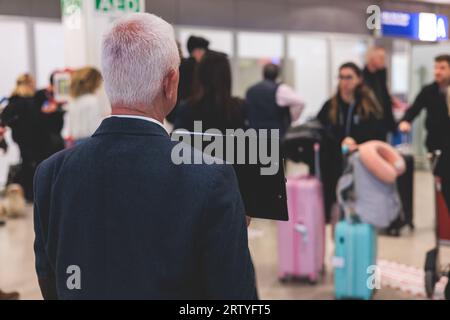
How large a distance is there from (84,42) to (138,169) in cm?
309

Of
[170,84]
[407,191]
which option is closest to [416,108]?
[407,191]

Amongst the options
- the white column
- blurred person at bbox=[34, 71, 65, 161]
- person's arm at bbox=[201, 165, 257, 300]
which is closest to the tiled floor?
blurred person at bbox=[34, 71, 65, 161]

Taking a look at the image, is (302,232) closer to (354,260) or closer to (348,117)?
(354,260)

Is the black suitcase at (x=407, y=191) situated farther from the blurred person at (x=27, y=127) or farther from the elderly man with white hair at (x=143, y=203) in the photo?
the elderly man with white hair at (x=143, y=203)

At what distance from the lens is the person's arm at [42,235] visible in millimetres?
1231

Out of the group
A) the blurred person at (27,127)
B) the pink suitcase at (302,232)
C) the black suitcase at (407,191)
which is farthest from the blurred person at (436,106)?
the blurred person at (27,127)

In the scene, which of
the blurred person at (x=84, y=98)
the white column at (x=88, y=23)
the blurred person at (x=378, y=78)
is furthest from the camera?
the blurred person at (x=378, y=78)

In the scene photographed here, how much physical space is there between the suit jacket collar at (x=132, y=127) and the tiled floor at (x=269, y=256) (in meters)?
2.77

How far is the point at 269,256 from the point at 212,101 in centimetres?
196

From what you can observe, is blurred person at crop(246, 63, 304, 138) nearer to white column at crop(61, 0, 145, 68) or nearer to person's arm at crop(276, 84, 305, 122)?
person's arm at crop(276, 84, 305, 122)

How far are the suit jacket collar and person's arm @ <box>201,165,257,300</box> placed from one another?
0.16 m

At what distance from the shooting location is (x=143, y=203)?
3.66 ft

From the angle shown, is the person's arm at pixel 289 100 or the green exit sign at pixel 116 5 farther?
the person's arm at pixel 289 100
